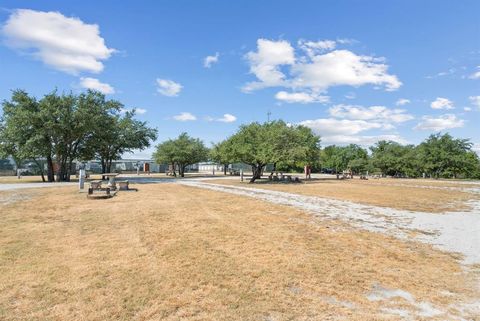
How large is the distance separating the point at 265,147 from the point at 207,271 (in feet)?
86.0

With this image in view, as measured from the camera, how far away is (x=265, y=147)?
101 feet

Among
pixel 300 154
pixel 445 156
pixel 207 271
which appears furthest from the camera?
pixel 445 156

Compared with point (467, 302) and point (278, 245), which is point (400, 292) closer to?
point (467, 302)

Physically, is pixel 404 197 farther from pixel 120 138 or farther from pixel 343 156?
pixel 343 156

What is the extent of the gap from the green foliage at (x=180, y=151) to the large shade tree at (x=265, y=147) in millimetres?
12561

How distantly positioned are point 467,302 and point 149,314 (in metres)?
3.94

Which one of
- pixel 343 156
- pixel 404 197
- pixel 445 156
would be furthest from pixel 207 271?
pixel 343 156

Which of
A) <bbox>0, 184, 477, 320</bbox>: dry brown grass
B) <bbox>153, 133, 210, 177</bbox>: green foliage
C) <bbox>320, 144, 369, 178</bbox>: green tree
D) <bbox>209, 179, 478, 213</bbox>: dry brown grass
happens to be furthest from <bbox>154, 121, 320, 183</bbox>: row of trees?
<bbox>320, 144, 369, 178</bbox>: green tree

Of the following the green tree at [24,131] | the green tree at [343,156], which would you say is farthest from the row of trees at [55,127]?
the green tree at [343,156]

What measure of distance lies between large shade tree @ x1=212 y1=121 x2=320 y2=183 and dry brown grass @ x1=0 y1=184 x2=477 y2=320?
70.5 ft

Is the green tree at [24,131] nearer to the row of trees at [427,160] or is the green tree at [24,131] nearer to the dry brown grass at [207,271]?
the dry brown grass at [207,271]

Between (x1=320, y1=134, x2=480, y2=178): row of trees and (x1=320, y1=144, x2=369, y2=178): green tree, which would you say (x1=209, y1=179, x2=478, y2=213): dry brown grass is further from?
(x1=320, y1=144, x2=369, y2=178): green tree

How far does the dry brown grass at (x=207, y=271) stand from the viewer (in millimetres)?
3824

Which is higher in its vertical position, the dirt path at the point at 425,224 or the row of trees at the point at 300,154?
the row of trees at the point at 300,154
